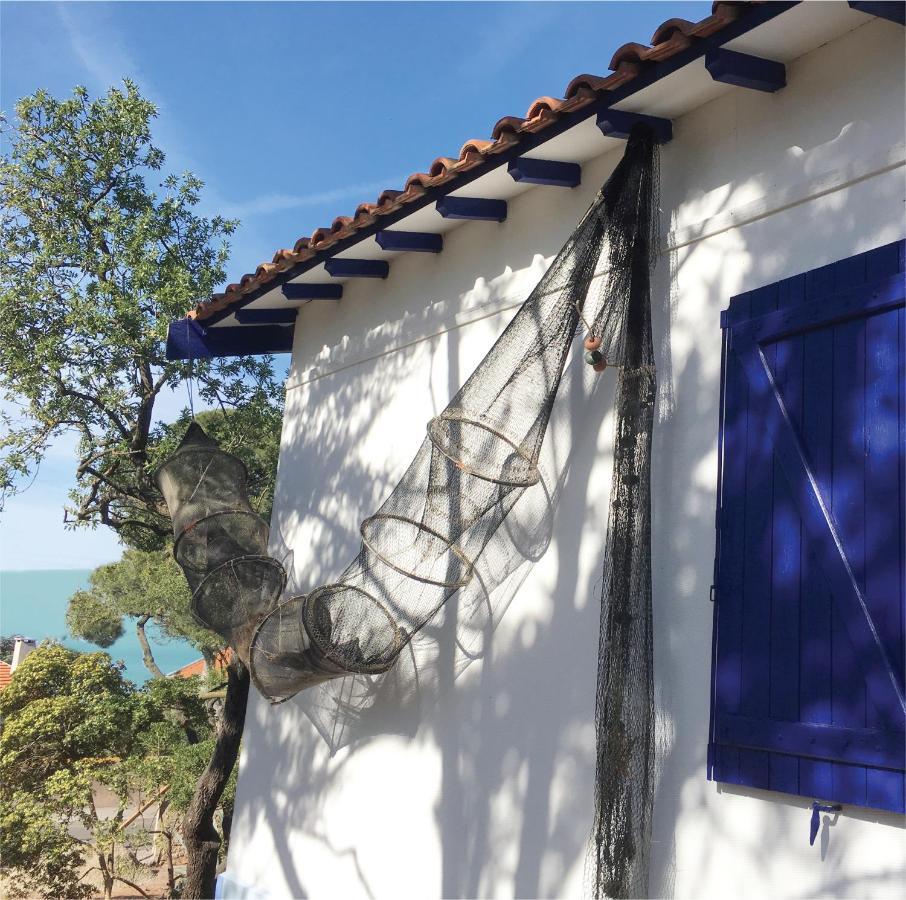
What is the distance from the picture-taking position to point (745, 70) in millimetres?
4027

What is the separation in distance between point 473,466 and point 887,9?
2.34m

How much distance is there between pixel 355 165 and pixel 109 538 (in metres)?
6.29

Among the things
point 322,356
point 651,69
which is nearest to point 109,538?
point 322,356

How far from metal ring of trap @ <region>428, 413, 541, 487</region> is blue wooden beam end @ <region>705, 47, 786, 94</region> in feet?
5.57

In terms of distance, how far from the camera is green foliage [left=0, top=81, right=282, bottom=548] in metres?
9.97

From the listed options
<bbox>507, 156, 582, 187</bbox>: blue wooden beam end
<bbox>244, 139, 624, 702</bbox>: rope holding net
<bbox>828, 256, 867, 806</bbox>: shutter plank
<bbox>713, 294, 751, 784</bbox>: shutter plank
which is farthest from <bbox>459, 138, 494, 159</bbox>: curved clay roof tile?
<bbox>828, 256, 867, 806</bbox>: shutter plank

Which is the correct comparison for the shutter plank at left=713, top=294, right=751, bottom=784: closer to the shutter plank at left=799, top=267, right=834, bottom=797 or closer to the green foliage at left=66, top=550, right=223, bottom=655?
the shutter plank at left=799, top=267, right=834, bottom=797

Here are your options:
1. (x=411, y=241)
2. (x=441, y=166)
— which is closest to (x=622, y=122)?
(x=441, y=166)

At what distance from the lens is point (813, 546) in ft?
11.5

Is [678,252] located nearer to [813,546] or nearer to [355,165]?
[813,546]

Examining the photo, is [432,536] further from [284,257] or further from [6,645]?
[6,645]

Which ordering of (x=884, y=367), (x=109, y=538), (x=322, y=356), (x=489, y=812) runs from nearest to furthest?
(x=884, y=367)
(x=489, y=812)
(x=322, y=356)
(x=109, y=538)

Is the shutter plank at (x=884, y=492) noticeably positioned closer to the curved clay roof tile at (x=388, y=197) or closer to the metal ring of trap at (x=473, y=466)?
the metal ring of trap at (x=473, y=466)

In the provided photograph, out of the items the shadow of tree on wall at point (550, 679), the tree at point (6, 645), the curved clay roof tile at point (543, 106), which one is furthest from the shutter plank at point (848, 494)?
the tree at point (6, 645)
